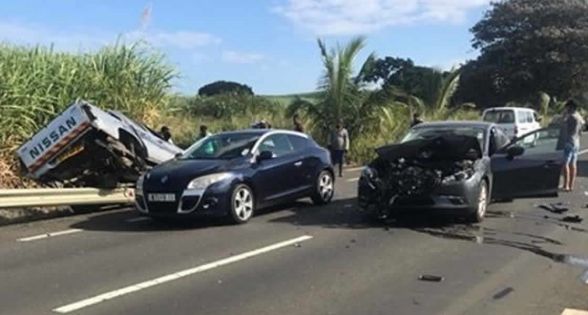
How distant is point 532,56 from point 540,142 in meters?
53.1

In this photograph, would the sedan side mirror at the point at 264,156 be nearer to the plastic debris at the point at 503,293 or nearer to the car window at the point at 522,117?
the plastic debris at the point at 503,293

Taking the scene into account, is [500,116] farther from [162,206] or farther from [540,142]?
[162,206]

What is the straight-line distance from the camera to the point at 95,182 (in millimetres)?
13789

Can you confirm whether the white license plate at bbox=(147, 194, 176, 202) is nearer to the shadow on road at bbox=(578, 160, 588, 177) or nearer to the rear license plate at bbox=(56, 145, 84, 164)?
the rear license plate at bbox=(56, 145, 84, 164)

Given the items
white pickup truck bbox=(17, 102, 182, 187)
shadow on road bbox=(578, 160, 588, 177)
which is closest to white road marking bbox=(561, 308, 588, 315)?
white pickup truck bbox=(17, 102, 182, 187)

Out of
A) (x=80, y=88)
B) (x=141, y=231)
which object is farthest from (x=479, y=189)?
(x=80, y=88)

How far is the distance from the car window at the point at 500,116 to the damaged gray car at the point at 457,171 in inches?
712

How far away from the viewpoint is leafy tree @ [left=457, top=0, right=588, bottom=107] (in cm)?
6278

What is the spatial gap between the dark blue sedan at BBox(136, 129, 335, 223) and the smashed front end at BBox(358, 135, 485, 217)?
5.36 feet

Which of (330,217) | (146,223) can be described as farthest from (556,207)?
(146,223)

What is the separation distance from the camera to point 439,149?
39.0ft

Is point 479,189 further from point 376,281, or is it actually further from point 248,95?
point 248,95

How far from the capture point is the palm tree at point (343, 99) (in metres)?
25.1

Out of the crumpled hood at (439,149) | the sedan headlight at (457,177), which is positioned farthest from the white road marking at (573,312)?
the crumpled hood at (439,149)
